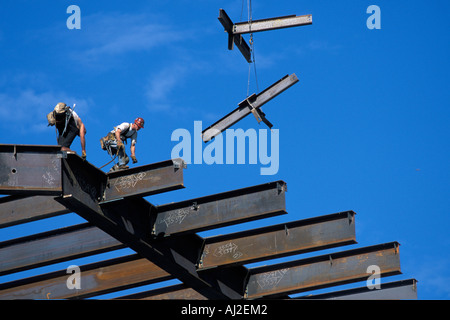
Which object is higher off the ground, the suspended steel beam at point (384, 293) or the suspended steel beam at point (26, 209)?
the suspended steel beam at point (26, 209)

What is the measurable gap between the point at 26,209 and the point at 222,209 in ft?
12.0

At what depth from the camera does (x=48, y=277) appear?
871 inches

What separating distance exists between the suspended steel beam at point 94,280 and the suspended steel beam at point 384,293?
3.73 meters

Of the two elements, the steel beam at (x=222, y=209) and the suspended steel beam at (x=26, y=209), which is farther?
the steel beam at (x=222, y=209)

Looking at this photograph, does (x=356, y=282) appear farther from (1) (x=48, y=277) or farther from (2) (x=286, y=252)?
(1) (x=48, y=277)

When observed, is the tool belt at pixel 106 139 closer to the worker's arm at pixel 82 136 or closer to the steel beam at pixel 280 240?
the worker's arm at pixel 82 136

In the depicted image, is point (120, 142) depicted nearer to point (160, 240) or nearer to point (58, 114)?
point (58, 114)

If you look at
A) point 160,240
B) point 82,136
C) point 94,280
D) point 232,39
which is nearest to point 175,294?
point 94,280

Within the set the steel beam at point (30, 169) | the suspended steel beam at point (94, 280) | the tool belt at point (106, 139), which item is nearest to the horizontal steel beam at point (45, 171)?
the steel beam at point (30, 169)

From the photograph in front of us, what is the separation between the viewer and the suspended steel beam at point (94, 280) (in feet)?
70.6

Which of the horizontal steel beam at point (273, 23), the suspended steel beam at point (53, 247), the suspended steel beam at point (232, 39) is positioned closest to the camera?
the suspended steel beam at point (53, 247)

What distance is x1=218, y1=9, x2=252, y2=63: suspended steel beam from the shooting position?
68.1ft

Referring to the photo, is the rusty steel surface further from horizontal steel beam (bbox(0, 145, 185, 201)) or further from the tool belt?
the tool belt
